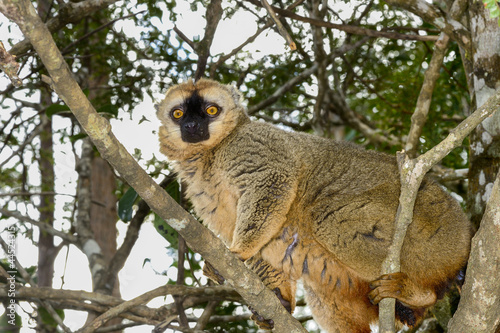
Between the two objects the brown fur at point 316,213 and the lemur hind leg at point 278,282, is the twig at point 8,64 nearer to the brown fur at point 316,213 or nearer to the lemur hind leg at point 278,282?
the brown fur at point 316,213

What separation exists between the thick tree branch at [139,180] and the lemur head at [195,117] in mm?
1540

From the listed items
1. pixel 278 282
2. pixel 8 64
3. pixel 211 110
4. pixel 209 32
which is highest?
pixel 209 32

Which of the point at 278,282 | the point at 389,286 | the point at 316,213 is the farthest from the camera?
the point at 278,282

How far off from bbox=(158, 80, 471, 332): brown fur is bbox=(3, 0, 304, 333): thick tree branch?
48cm

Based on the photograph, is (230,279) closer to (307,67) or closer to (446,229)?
(446,229)

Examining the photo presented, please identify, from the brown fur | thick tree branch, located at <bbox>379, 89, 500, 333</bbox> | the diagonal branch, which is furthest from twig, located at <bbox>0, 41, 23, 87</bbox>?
the diagonal branch

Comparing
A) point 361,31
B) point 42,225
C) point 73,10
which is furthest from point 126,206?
point 361,31

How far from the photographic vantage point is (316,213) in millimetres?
4172

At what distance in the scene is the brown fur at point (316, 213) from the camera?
388cm

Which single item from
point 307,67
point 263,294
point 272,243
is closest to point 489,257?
point 263,294

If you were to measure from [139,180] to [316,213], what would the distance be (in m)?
1.61

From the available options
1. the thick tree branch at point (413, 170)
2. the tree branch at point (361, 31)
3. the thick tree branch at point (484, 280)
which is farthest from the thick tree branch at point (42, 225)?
the thick tree branch at point (484, 280)

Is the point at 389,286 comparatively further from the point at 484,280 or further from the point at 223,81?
the point at 223,81

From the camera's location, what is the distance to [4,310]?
17.6ft
